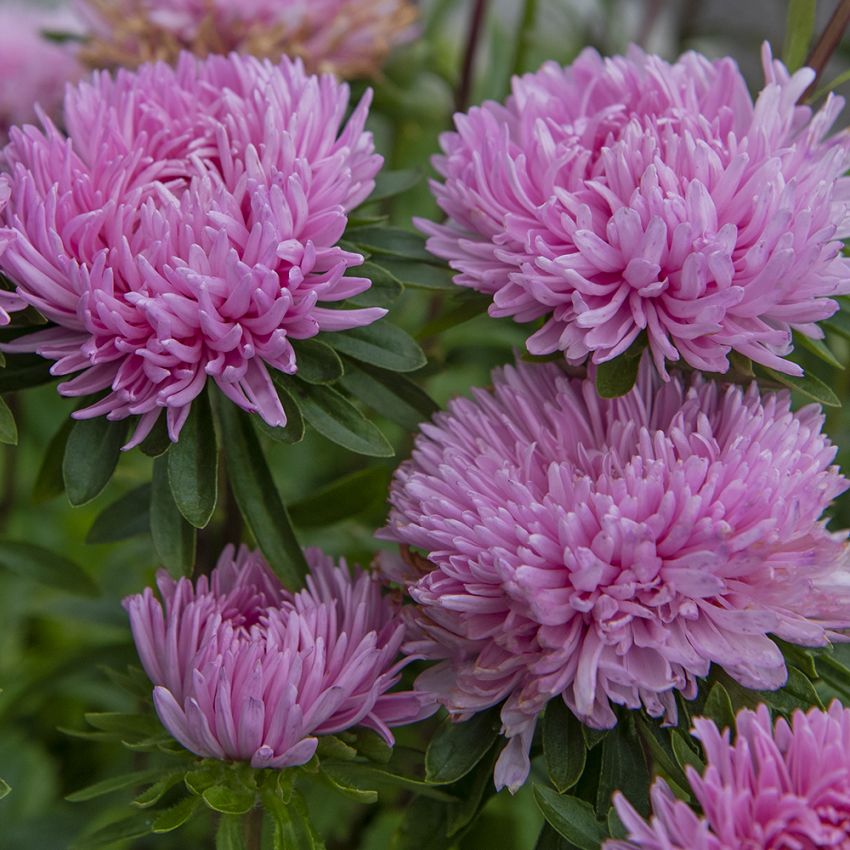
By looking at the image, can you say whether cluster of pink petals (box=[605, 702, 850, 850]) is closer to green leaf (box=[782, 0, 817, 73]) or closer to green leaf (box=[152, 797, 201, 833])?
green leaf (box=[152, 797, 201, 833])

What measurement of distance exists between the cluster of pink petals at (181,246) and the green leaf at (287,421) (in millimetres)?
23

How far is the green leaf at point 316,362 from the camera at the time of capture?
2.03 ft

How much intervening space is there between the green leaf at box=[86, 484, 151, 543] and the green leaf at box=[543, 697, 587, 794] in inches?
12.4

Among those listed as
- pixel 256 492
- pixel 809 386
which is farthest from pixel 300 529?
pixel 809 386

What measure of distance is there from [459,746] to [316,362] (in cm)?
22

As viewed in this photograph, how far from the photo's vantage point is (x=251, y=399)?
601 mm

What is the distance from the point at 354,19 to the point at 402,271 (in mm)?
384

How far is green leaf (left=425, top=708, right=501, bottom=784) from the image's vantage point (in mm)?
604

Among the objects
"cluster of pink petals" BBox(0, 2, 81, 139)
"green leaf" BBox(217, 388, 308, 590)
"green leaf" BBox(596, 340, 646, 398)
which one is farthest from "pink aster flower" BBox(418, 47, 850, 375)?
"cluster of pink petals" BBox(0, 2, 81, 139)

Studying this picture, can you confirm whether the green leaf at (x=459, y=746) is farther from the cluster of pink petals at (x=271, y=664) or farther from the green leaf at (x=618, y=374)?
the green leaf at (x=618, y=374)

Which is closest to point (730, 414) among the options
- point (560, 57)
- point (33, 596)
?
point (560, 57)

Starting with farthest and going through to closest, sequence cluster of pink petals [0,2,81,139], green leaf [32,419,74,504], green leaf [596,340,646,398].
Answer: cluster of pink petals [0,2,81,139]
green leaf [32,419,74,504]
green leaf [596,340,646,398]

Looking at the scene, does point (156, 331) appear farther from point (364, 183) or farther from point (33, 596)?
point (33, 596)

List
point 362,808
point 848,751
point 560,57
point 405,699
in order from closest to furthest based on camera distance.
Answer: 1. point 848,751
2. point 405,699
3. point 362,808
4. point 560,57
